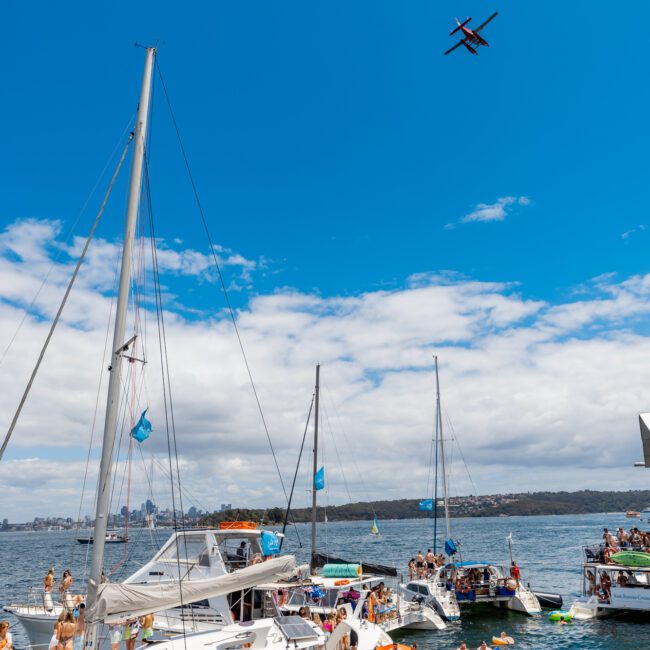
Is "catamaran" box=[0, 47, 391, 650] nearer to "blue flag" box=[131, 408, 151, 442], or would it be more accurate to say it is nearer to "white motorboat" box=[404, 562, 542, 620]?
"blue flag" box=[131, 408, 151, 442]

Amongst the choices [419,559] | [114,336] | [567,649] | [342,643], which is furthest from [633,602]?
[114,336]

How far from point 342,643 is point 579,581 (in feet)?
137

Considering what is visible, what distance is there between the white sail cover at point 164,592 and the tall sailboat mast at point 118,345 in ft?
1.16

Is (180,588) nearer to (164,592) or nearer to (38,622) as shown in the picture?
(164,592)

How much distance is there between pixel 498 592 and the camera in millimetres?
36500

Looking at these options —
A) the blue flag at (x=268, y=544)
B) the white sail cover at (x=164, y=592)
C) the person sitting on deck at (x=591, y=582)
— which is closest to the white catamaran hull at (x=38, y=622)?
the blue flag at (x=268, y=544)

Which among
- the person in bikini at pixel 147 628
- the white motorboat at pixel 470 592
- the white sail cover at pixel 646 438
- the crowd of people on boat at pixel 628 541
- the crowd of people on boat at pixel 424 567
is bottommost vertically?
the white motorboat at pixel 470 592


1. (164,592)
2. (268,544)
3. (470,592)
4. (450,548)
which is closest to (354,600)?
(268,544)

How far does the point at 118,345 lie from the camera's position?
13.9m

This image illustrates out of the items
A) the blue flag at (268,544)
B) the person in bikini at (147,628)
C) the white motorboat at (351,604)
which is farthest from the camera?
the white motorboat at (351,604)

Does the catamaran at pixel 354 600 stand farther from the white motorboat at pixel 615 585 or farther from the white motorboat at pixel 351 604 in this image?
the white motorboat at pixel 615 585

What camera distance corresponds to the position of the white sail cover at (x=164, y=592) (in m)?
Result: 13.3

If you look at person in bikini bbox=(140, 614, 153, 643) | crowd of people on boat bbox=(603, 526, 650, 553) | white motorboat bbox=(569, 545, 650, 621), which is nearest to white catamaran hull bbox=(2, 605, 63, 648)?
person in bikini bbox=(140, 614, 153, 643)

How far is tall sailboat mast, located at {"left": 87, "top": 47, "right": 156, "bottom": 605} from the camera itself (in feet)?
42.7
